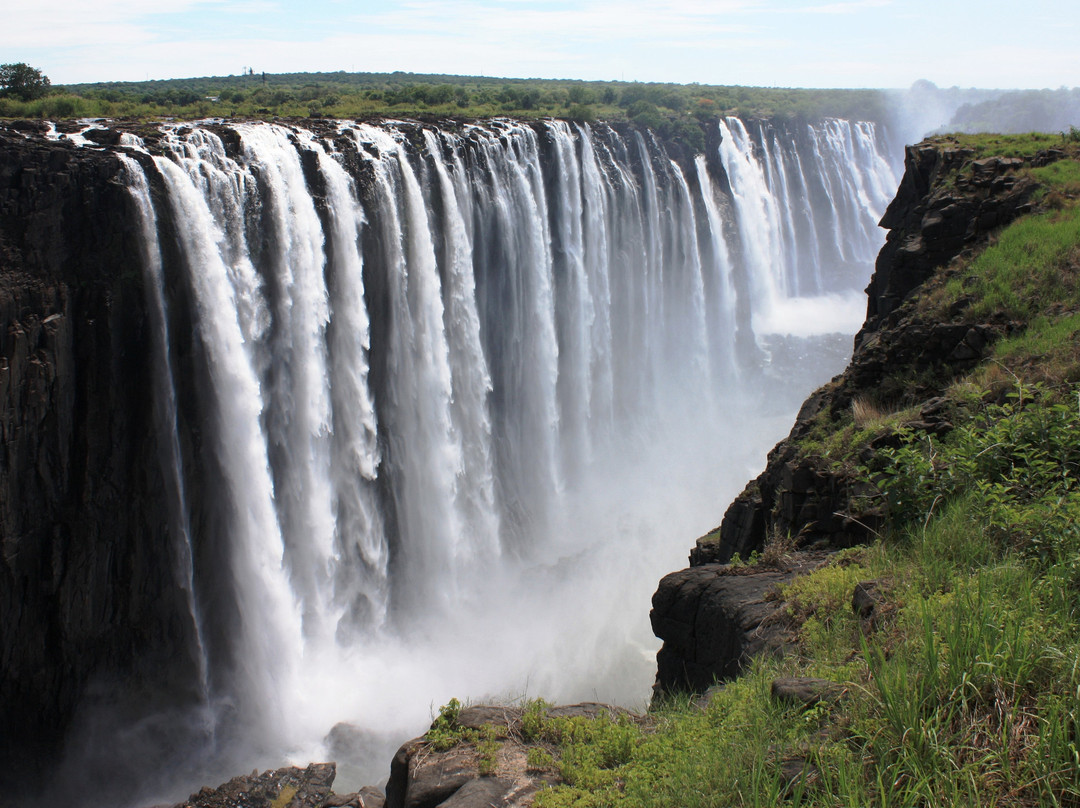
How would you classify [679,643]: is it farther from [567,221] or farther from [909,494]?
[567,221]

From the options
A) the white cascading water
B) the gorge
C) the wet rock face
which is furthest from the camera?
the white cascading water

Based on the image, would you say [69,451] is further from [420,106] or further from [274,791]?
[420,106]

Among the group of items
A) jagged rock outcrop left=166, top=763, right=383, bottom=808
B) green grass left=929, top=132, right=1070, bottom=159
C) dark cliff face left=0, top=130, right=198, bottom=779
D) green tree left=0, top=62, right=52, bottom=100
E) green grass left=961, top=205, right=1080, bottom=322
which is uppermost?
green tree left=0, top=62, right=52, bottom=100

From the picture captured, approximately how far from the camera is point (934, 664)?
14.3 feet

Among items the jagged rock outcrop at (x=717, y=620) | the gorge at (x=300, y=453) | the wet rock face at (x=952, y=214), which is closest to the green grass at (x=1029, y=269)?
the wet rock face at (x=952, y=214)

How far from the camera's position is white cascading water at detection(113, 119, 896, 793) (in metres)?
15.6

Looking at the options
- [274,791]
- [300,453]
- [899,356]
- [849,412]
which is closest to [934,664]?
[849,412]

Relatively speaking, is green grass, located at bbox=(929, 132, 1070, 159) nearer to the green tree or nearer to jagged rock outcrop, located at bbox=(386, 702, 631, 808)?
jagged rock outcrop, located at bbox=(386, 702, 631, 808)

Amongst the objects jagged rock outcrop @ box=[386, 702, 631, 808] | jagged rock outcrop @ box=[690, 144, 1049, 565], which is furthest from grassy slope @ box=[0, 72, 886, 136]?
jagged rock outcrop @ box=[386, 702, 631, 808]

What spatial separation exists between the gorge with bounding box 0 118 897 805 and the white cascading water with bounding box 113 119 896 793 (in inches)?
2.8

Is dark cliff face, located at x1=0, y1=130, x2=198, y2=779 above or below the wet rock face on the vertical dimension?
below

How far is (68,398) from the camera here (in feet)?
45.9

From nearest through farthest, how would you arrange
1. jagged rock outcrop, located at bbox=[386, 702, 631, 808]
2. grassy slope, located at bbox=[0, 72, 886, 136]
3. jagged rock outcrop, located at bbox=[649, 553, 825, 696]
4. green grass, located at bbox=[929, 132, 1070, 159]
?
A: jagged rock outcrop, located at bbox=[386, 702, 631, 808] < jagged rock outcrop, located at bbox=[649, 553, 825, 696] < green grass, located at bbox=[929, 132, 1070, 159] < grassy slope, located at bbox=[0, 72, 886, 136]

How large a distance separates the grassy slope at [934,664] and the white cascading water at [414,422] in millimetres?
9716
